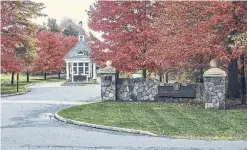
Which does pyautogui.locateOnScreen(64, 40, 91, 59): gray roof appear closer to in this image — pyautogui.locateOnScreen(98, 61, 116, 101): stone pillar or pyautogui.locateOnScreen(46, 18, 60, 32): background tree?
pyautogui.locateOnScreen(46, 18, 60, 32): background tree

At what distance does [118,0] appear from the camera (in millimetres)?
22547

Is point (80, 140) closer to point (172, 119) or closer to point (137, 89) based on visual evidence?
point (172, 119)

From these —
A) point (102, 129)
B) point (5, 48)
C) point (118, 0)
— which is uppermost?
point (118, 0)

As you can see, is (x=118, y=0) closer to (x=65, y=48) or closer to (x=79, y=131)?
(x=79, y=131)

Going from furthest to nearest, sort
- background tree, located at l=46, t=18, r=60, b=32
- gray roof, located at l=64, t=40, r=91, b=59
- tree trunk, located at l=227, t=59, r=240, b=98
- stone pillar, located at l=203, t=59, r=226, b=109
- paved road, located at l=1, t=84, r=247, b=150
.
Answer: background tree, located at l=46, t=18, r=60, b=32, gray roof, located at l=64, t=40, r=91, b=59, tree trunk, located at l=227, t=59, r=240, b=98, stone pillar, located at l=203, t=59, r=226, b=109, paved road, located at l=1, t=84, r=247, b=150

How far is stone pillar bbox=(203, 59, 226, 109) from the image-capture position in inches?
708

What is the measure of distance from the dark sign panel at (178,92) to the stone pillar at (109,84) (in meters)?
2.57

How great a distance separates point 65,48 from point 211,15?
5101cm

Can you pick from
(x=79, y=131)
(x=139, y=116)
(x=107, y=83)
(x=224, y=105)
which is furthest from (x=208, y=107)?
(x=79, y=131)

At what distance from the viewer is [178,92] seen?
20.7m

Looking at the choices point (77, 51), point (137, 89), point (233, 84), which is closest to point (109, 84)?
point (137, 89)

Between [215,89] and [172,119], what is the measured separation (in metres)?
4.40

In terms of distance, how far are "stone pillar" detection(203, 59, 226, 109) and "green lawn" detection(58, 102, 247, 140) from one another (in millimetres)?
733

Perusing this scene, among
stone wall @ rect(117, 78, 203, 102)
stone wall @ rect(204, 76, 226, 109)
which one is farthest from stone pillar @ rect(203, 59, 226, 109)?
stone wall @ rect(117, 78, 203, 102)
